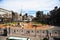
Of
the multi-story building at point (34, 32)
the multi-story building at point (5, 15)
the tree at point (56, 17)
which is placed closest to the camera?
the multi-story building at point (34, 32)

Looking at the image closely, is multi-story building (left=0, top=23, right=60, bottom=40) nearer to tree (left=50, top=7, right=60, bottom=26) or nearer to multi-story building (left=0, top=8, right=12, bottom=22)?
tree (left=50, top=7, right=60, bottom=26)

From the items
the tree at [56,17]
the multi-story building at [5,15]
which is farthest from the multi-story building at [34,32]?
the multi-story building at [5,15]

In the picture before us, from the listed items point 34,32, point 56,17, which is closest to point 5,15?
point 34,32

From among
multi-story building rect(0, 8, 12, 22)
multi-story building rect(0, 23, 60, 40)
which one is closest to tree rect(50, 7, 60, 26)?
multi-story building rect(0, 23, 60, 40)

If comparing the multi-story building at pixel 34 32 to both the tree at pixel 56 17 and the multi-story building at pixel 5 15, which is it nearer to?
the tree at pixel 56 17

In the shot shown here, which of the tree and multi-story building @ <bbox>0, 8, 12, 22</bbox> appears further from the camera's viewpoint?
multi-story building @ <bbox>0, 8, 12, 22</bbox>

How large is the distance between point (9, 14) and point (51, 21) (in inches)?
114

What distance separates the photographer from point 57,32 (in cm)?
751

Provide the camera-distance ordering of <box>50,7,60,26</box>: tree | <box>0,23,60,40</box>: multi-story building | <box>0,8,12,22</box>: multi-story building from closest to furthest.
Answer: <box>0,23,60,40</box>: multi-story building → <box>50,7,60,26</box>: tree → <box>0,8,12,22</box>: multi-story building

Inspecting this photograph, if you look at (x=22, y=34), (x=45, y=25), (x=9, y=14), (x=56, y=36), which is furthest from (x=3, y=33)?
(x=56, y=36)

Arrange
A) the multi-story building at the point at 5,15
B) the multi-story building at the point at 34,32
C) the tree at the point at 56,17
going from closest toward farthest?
the multi-story building at the point at 34,32
the tree at the point at 56,17
the multi-story building at the point at 5,15

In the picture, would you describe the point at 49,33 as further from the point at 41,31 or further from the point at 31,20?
the point at 31,20

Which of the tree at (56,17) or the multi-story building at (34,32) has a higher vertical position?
the tree at (56,17)

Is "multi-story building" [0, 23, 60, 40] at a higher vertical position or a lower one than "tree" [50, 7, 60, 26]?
lower
